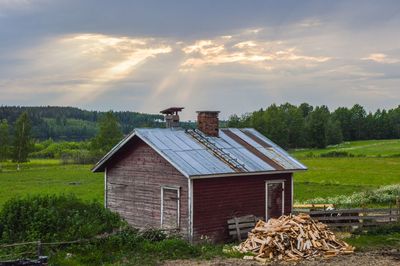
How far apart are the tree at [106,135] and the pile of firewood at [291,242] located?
70.2 meters

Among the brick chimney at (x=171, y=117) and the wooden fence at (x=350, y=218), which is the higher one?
the brick chimney at (x=171, y=117)

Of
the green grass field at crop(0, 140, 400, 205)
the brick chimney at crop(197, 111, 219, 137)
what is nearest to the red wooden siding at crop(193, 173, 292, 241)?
the brick chimney at crop(197, 111, 219, 137)

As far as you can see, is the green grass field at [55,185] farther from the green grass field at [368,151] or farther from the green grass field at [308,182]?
the green grass field at [368,151]

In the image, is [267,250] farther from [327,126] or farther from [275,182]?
[327,126]

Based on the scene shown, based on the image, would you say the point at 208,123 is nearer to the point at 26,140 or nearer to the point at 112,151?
the point at 112,151

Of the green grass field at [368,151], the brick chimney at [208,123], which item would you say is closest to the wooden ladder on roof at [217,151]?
the brick chimney at [208,123]

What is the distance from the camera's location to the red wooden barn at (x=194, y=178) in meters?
21.8

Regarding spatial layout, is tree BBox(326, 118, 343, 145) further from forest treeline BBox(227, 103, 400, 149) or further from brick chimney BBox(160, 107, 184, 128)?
brick chimney BBox(160, 107, 184, 128)

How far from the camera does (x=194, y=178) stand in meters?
21.2

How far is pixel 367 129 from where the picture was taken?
536 ft

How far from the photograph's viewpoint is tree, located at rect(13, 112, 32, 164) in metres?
84.1

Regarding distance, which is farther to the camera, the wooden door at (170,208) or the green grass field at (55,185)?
the green grass field at (55,185)

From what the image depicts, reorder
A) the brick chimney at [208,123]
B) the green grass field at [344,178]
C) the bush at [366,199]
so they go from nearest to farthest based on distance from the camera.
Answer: the brick chimney at [208,123] < the bush at [366,199] < the green grass field at [344,178]

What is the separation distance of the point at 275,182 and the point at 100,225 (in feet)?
28.6
